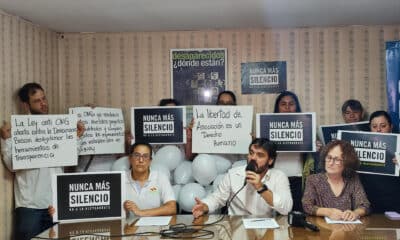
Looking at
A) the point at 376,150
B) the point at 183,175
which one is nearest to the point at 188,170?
the point at 183,175

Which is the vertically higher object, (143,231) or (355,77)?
(355,77)

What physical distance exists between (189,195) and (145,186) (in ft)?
1.62

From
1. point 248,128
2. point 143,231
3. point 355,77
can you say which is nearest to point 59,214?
point 143,231

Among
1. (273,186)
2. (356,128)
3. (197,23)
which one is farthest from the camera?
(197,23)

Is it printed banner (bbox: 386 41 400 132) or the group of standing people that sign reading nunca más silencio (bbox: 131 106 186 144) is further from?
printed banner (bbox: 386 41 400 132)

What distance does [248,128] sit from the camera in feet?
12.1

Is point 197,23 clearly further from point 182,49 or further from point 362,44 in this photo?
point 362,44

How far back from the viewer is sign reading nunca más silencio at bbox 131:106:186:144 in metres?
3.83

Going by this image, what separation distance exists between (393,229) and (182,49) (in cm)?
266

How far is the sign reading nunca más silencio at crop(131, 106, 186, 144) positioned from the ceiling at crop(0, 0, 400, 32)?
812 mm

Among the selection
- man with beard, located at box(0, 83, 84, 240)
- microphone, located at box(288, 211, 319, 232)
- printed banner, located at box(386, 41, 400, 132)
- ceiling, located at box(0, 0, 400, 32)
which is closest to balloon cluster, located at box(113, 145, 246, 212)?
man with beard, located at box(0, 83, 84, 240)

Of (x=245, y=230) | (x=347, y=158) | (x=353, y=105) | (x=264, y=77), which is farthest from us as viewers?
(x=264, y=77)

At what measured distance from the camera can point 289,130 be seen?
11.9 ft

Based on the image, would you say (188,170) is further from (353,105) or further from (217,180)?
(353,105)
